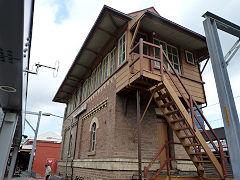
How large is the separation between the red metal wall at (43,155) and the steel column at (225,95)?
2465 cm

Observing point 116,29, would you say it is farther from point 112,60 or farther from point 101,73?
point 101,73

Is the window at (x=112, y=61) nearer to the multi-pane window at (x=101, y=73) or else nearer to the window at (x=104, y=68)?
the multi-pane window at (x=101, y=73)

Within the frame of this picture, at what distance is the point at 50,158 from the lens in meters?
24.6

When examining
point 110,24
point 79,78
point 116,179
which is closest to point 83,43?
point 110,24

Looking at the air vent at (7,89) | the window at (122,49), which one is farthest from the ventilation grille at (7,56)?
the window at (122,49)

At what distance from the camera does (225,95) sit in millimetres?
3529

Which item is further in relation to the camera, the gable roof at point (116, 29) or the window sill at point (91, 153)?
the window sill at point (91, 153)

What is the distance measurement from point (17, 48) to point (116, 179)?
232 inches

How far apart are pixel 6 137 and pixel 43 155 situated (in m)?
22.7

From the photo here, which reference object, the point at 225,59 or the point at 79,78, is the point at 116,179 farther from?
the point at 79,78

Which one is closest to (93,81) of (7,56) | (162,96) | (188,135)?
(162,96)

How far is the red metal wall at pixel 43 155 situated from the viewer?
24.8 m

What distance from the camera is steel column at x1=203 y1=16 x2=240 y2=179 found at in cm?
329

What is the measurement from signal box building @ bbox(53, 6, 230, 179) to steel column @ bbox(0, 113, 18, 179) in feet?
12.0
